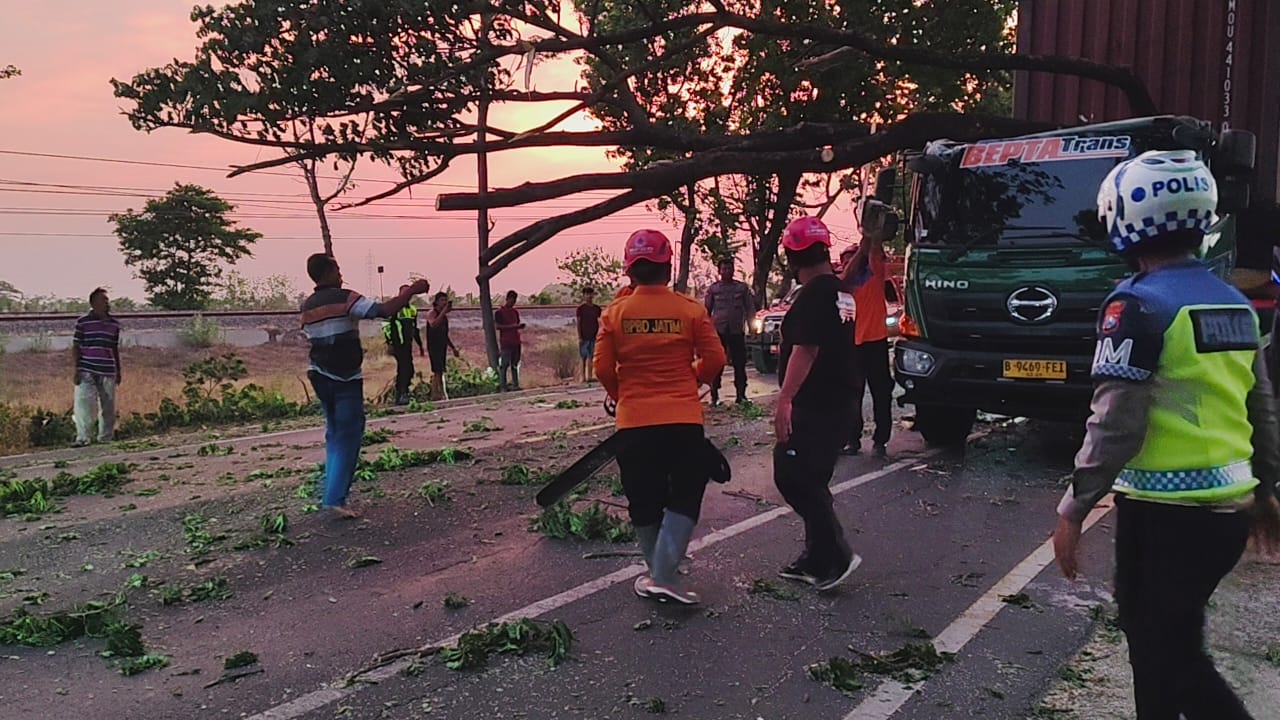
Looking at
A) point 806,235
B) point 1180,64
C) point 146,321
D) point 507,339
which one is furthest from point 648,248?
point 146,321

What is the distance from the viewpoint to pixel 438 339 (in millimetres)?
14961

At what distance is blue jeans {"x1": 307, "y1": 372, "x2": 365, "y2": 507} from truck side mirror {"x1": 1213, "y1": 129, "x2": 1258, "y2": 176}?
6.69 m

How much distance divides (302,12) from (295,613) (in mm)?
6602

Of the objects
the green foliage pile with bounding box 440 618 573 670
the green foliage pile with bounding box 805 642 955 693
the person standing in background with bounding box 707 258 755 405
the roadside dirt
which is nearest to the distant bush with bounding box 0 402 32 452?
the roadside dirt

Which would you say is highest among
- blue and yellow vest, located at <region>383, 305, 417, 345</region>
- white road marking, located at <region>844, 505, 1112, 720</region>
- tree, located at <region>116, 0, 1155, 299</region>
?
tree, located at <region>116, 0, 1155, 299</region>

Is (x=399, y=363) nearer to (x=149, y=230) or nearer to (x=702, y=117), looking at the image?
(x=702, y=117)

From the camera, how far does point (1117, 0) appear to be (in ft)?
35.3

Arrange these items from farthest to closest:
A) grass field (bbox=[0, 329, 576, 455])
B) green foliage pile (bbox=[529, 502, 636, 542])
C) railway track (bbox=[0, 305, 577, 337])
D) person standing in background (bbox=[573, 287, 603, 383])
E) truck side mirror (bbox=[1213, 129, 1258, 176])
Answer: railway track (bbox=[0, 305, 577, 337]), grass field (bbox=[0, 329, 576, 455]), person standing in background (bbox=[573, 287, 603, 383]), truck side mirror (bbox=[1213, 129, 1258, 176]), green foliage pile (bbox=[529, 502, 636, 542])

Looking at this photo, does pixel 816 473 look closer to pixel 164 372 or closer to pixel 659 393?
pixel 659 393

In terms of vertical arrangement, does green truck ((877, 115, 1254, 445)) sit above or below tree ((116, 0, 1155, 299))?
below

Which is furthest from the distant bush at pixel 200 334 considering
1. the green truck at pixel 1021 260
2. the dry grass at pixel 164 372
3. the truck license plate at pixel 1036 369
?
the truck license plate at pixel 1036 369

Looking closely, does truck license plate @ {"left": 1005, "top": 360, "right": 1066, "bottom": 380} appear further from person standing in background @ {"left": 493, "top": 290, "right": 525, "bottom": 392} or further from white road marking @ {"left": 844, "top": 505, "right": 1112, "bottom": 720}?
person standing in background @ {"left": 493, "top": 290, "right": 525, "bottom": 392}

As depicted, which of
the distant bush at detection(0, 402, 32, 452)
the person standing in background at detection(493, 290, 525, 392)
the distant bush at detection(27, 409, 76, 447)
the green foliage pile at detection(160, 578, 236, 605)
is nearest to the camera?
the green foliage pile at detection(160, 578, 236, 605)

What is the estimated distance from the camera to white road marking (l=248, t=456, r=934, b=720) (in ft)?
11.5
